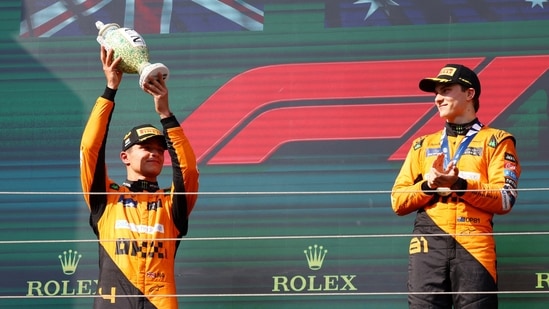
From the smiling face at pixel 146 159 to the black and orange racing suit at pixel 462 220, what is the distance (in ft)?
2.65

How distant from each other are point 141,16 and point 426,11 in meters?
1.10

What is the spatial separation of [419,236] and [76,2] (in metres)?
1.83

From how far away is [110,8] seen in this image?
516cm

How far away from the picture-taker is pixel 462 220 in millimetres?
4125

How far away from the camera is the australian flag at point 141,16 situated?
200 inches

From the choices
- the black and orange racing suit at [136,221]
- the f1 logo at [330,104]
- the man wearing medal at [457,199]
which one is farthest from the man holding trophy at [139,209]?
A: the man wearing medal at [457,199]

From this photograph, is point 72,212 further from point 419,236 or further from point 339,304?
point 419,236

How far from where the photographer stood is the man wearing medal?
4.05 meters

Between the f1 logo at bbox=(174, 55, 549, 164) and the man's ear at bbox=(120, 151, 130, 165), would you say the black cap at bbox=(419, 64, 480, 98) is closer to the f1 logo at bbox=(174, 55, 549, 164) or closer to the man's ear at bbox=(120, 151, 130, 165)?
the f1 logo at bbox=(174, 55, 549, 164)

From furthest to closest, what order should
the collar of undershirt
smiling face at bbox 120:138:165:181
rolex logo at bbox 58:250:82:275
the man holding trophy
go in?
1. rolex logo at bbox 58:250:82:275
2. smiling face at bbox 120:138:165:181
3. the collar of undershirt
4. the man holding trophy

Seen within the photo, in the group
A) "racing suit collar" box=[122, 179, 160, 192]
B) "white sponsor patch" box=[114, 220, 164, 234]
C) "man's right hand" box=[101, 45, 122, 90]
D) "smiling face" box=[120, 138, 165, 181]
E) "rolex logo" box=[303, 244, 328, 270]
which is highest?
"man's right hand" box=[101, 45, 122, 90]

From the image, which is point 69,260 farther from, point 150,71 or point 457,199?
point 457,199

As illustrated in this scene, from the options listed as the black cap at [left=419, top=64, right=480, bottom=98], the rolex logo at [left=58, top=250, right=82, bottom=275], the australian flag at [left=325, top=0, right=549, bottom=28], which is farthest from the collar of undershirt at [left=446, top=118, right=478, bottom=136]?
the rolex logo at [left=58, top=250, right=82, bottom=275]

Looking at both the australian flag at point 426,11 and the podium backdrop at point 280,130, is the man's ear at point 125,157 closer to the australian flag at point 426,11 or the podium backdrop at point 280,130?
the podium backdrop at point 280,130
